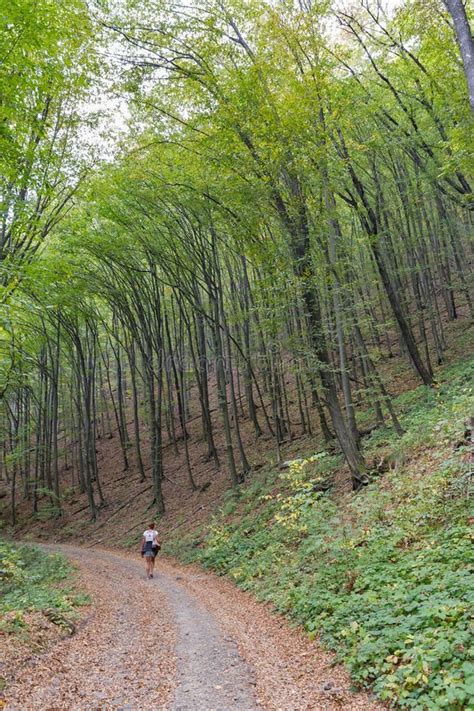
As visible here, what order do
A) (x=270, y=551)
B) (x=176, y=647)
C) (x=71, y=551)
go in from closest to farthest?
(x=176, y=647)
(x=270, y=551)
(x=71, y=551)

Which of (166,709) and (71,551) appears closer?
(166,709)

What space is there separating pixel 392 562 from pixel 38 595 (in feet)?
22.0

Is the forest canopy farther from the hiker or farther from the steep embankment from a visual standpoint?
the hiker

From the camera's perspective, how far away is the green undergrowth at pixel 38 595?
6348 mm

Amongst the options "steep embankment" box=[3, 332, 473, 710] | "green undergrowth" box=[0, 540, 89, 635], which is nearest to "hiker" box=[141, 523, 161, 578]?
"steep embankment" box=[3, 332, 473, 710]

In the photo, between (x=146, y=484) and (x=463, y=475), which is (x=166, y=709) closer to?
(x=463, y=475)

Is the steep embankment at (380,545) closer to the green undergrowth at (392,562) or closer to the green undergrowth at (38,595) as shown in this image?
the green undergrowth at (392,562)

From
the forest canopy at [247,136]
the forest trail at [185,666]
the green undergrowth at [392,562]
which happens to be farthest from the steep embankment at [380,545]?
the forest canopy at [247,136]

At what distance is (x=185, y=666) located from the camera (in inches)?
211

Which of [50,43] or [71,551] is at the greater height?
[50,43]

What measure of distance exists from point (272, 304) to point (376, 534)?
238 inches

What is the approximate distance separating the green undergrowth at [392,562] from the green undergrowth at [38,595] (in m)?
3.59

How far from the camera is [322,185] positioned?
34.9 feet

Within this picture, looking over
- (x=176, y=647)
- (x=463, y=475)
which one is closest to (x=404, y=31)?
(x=463, y=475)
